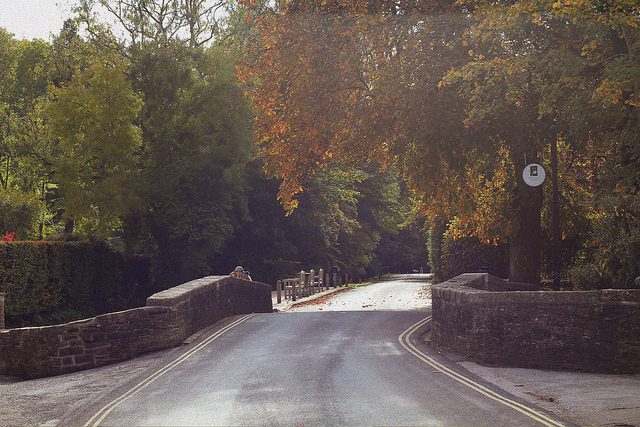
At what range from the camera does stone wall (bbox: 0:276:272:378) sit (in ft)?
48.7

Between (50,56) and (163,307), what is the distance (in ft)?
96.5

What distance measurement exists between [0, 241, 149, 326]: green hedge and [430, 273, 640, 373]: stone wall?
17738mm

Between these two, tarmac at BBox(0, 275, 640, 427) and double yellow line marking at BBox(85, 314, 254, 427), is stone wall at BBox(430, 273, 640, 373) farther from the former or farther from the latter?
double yellow line marking at BBox(85, 314, 254, 427)

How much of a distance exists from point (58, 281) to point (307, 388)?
20.4m

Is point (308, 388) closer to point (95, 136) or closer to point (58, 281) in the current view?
point (58, 281)

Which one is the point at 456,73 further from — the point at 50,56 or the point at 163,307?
the point at 50,56

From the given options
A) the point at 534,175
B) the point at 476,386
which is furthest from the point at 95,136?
the point at 476,386

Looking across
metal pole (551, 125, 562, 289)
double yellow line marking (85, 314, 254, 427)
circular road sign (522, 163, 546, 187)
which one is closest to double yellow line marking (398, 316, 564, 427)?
double yellow line marking (85, 314, 254, 427)

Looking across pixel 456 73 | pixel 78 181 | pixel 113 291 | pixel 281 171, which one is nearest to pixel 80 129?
pixel 78 181

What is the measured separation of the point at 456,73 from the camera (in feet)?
52.4

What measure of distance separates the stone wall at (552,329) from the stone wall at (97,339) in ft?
21.6

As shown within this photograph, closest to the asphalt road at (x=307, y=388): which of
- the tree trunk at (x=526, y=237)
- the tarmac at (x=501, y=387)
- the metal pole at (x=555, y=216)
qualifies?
the tarmac at (x=501, y=387)

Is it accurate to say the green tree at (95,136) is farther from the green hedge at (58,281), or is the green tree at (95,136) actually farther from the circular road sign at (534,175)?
the circular road sign at (534,175)

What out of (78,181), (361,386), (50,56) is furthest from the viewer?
(50,56)
